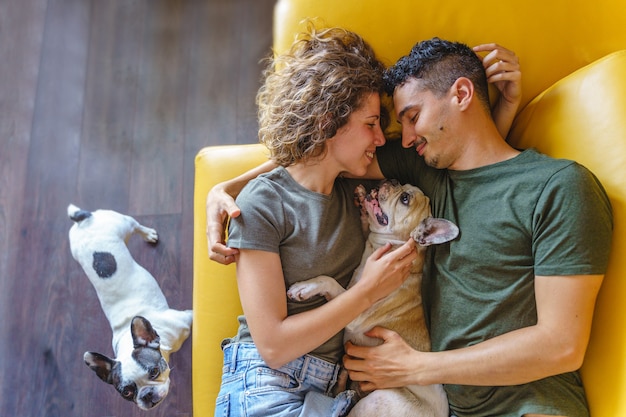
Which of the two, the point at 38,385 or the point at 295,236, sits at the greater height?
the point at 295,236

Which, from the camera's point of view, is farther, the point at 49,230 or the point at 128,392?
the point at 49,230

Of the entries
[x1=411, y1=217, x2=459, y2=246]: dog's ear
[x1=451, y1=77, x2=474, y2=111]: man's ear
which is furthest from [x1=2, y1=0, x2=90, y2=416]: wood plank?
[x1=451, y1=77, x2=474, y2=111]: man's ear

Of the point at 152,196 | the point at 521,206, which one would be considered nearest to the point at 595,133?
the point at 521,206

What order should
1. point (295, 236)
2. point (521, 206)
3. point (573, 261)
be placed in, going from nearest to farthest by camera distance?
point (573, 261)
point (521, 206)
point (295, 236)

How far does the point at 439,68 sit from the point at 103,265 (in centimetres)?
174

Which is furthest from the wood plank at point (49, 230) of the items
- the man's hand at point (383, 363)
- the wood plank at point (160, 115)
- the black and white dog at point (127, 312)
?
the man's hand at point (383, 363)

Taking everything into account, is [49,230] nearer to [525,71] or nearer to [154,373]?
[154,373]

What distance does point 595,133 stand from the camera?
182cm

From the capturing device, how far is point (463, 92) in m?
1.91

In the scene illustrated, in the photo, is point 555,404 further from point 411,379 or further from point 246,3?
point 246,3

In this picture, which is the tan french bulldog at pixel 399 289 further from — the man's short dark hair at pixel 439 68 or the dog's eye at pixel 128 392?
the dog's eye at pixel 128 392

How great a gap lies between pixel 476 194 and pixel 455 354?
0.58 m

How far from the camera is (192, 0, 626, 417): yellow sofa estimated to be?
1824mm

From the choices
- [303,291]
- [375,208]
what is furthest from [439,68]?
[303,291]
